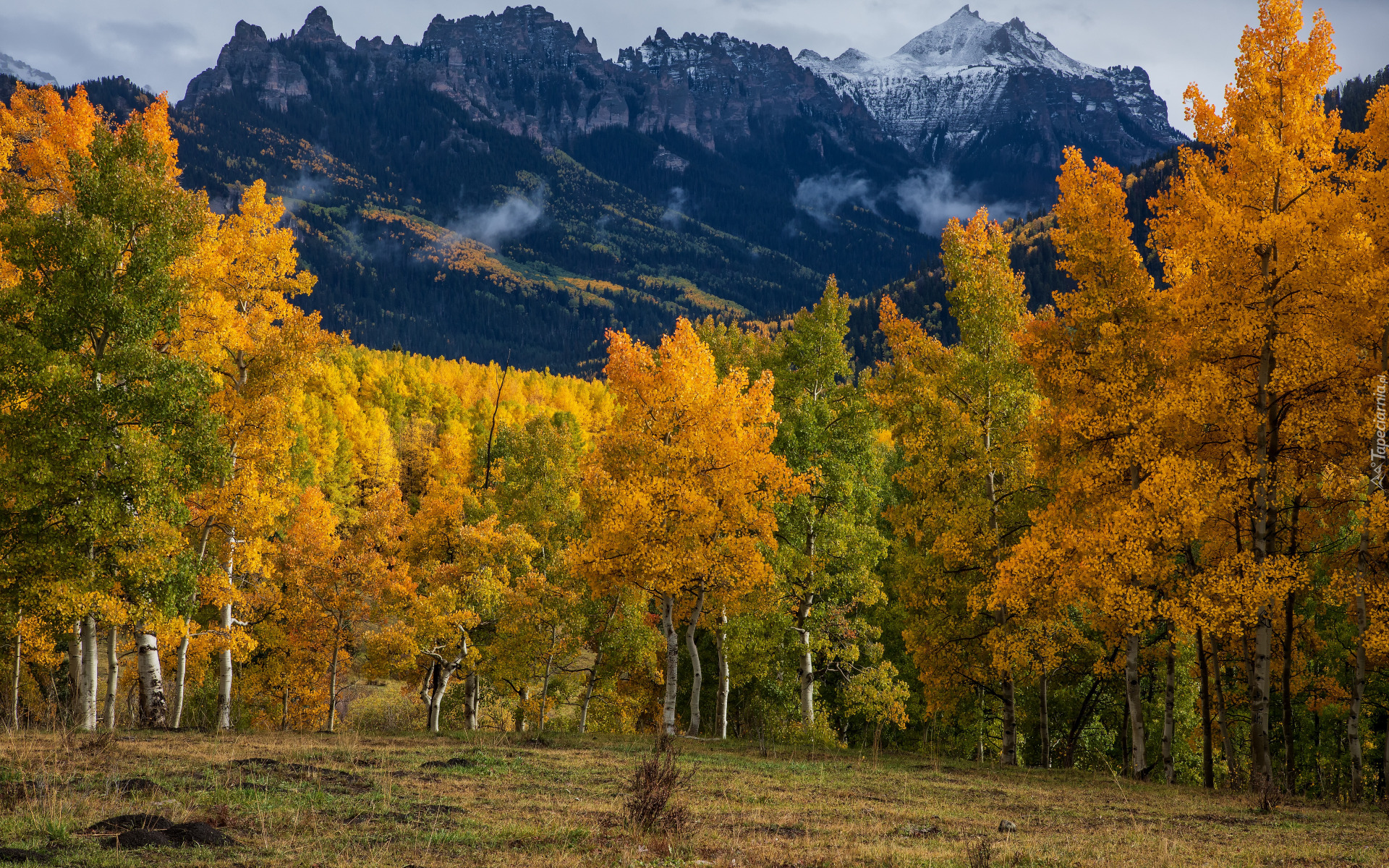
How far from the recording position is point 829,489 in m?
27.0

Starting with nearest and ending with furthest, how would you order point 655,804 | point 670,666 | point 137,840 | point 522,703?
point 137,840
point 655,804
point 670,666
point 522,703

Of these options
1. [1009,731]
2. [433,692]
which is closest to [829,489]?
[1009,731]

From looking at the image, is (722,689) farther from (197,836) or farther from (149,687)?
(197,836)

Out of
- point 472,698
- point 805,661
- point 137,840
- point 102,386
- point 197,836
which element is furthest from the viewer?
point 472,698

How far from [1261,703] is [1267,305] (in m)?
7.86

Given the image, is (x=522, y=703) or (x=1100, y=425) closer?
(x=1100, y=425)

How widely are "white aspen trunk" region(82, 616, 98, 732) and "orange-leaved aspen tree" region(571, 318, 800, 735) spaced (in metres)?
11.5

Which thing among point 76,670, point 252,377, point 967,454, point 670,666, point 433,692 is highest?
point 252,377

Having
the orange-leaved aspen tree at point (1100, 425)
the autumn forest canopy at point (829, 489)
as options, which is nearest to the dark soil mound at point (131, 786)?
the autumn forest canopy at point (829, 489)

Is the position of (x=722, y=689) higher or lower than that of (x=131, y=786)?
lower

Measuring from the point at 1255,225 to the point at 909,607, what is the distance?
1353 cm

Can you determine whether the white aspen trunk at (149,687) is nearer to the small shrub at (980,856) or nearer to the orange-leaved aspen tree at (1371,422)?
the small shrub at (980,856)

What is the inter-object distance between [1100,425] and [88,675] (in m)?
23.6

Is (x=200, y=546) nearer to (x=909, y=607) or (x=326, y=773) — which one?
(x=326, y=773)
